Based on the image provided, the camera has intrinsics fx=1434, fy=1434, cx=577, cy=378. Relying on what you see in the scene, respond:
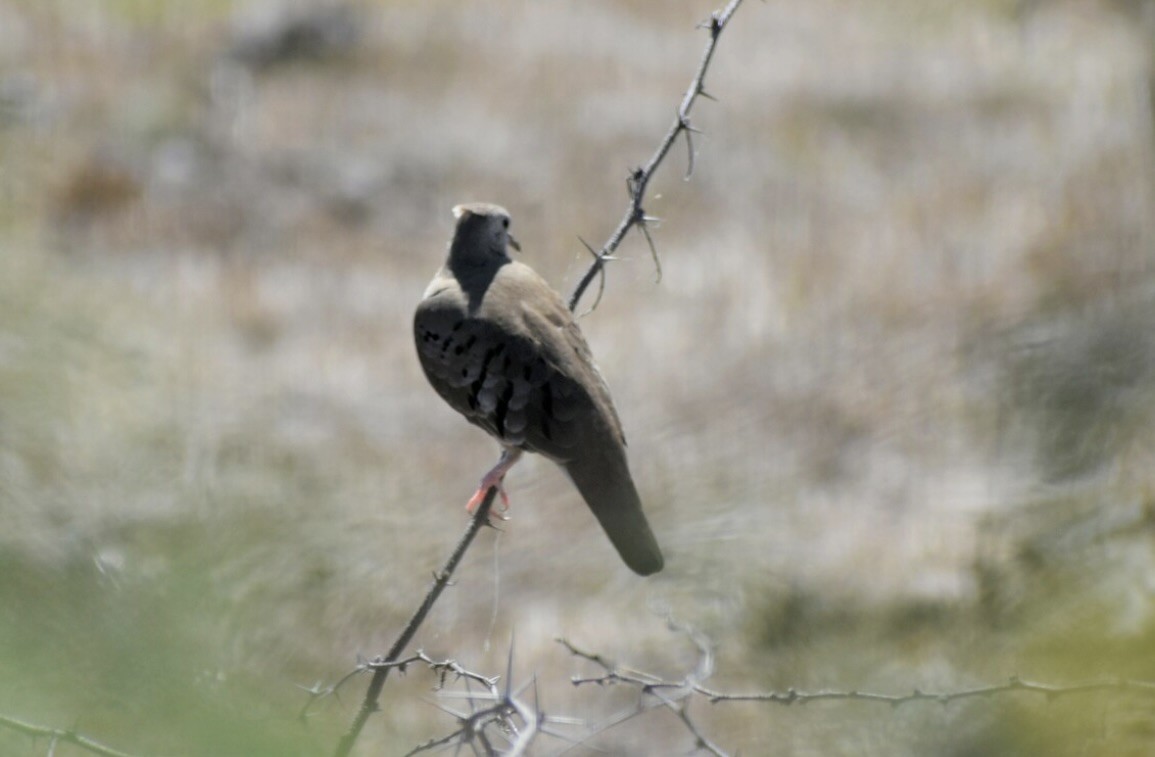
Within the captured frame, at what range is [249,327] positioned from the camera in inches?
416

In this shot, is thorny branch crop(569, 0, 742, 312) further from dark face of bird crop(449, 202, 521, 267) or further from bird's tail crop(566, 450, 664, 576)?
dark face of bird crop(449, 202, 521, 267)

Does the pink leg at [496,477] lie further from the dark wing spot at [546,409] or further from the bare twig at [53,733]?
the bare twig at [53,733]

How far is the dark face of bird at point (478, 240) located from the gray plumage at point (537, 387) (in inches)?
9.4

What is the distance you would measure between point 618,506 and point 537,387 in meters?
0.42

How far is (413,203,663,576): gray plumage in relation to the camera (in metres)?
4.23

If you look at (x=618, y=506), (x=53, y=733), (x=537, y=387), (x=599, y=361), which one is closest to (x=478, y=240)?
(x=537, y=387)

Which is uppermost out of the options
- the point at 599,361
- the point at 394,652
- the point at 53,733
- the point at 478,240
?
the point at 599,361

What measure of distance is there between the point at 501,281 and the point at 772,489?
13.8ft

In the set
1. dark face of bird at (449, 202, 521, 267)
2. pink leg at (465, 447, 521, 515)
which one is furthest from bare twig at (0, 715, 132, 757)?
dark face of bird at (449, 202, 521, 267)

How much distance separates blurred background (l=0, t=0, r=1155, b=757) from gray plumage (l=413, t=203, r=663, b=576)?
569 mm

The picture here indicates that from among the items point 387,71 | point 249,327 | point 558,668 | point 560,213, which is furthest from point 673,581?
point 387,71

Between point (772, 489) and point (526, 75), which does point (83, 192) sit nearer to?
point (526, 75)

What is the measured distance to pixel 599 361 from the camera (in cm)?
944

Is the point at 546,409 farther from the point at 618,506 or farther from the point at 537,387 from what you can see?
the point at 618,506
